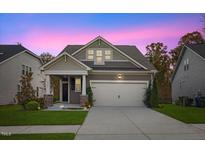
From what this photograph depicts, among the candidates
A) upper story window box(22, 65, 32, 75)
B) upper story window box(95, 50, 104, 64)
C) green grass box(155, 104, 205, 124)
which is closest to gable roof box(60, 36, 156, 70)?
upper story window box(95, 50, 104, 64)

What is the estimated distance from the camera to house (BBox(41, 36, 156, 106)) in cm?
2330

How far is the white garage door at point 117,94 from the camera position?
24.3m

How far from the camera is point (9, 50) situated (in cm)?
3012

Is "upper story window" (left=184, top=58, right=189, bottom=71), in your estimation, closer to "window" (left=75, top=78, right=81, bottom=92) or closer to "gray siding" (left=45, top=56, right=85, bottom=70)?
"window" (left=75, top=78, right=81, bottom=92)

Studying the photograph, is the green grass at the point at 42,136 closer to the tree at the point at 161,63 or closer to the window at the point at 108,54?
the window at the point at 108,54

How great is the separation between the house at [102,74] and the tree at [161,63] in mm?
6291

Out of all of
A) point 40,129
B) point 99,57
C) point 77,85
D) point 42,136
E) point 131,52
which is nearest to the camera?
point 42,136

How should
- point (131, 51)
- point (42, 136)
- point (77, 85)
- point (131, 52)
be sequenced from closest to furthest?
point (42, 136) → point (77, 85) → point (131, 52) → point (131, 51)

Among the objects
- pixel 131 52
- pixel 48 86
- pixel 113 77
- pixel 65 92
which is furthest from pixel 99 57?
pixel 48 86

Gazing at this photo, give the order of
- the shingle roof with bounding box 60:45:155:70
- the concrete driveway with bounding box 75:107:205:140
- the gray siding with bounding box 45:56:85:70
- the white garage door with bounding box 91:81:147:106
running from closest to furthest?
the concrete driveway with bounding box 75:107:205:140 < the gray siding with bounding box 45:56:85:70 < the white garage door with bounding box 91:81:147:106 < the shingle roof with bounding box 60:45:155:70

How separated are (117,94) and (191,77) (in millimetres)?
6858

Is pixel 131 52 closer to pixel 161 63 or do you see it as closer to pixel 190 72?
pixel 190 72

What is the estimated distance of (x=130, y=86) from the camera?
24531 millimetres

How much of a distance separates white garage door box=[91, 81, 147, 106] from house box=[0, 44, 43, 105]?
8.24 metres
